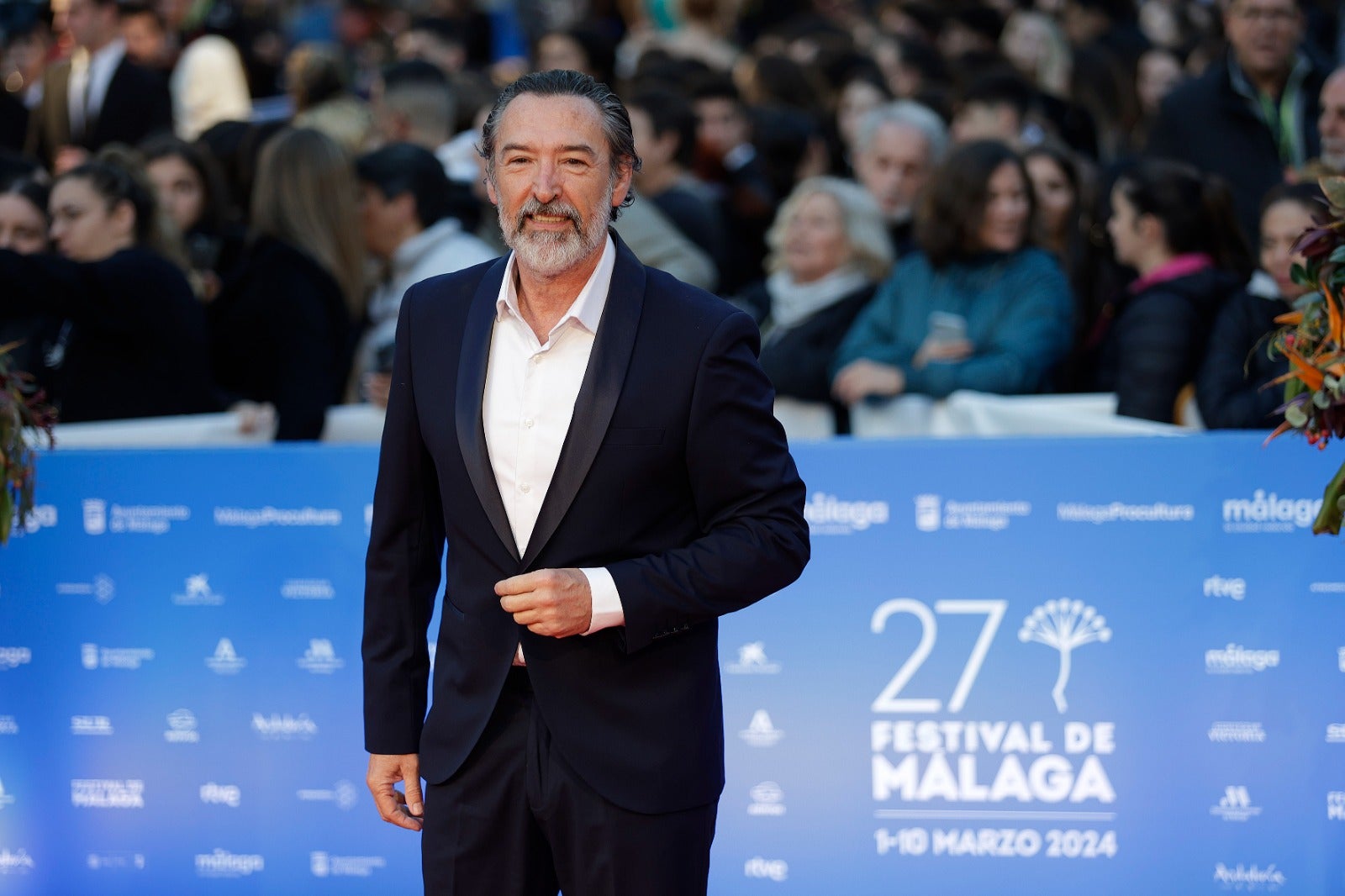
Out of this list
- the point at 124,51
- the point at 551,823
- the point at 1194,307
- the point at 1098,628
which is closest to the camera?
the point at 551,823

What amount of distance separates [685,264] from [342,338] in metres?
1.50

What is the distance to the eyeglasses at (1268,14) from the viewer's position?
27.2 ft

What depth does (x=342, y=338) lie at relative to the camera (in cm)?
707

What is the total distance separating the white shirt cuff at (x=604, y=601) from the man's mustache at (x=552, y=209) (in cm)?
62

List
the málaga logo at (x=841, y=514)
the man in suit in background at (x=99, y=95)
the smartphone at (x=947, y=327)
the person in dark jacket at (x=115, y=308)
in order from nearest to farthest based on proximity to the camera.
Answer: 1. the málaga logo at (x=841, y=514)
2. the person in dark jacket at (x=115, y=308)
3. the smartphone at (x=947, y=327)
4. the man in suit in background at (x=99, y=95)

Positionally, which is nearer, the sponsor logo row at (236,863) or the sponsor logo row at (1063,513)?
the sponsor logo row at (1063,513)

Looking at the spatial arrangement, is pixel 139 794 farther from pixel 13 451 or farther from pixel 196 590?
pixel 13 451

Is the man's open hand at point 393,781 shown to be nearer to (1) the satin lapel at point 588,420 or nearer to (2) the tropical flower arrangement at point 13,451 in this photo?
(1) the satin lapel at point 588,420

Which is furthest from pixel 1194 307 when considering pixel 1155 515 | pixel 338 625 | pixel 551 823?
pixel 551 823

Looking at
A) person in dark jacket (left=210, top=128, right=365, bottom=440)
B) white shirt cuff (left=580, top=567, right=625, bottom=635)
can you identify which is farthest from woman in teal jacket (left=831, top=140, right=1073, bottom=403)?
white shirt cuff (left=580, top=567, right=625, bottom=635)

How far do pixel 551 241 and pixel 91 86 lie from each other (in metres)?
7.99

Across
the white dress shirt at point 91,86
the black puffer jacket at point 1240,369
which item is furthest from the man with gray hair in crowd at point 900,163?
the white dress shirt at point 91,86

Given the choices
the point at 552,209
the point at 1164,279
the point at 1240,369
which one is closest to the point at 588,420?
the point at 552,209

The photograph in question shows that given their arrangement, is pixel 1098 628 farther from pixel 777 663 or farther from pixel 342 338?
pixel 342 338
